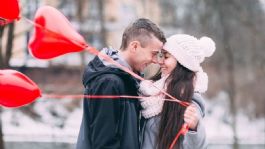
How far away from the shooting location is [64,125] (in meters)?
13.7

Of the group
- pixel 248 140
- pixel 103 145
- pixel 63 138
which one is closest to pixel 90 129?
pixel 103 145

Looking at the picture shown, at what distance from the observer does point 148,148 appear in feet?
10.5

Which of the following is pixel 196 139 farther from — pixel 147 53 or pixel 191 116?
pixel 147 53

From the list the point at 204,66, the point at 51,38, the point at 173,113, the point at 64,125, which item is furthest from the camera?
the point at 204,66

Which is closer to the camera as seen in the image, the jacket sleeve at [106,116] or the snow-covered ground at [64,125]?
the jacket sleeve at [106,116]

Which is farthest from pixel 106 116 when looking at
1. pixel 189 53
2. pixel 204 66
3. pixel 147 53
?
pixel 204 66

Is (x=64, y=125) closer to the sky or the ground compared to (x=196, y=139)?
closer to the sky

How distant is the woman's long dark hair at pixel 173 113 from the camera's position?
3168 mm

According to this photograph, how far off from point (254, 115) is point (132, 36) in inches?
578

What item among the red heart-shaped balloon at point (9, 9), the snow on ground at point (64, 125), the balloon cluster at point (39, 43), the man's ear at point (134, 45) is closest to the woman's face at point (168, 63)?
the man's ear at point (134, 45)

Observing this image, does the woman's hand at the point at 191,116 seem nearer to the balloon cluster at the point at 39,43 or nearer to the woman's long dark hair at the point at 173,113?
the woman's long dark hair at the point at 173,113

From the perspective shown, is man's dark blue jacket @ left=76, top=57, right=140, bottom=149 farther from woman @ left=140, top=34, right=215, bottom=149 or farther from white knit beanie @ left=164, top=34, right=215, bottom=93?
white knit beanie @ left=164, top=34, right=215, bottom=93

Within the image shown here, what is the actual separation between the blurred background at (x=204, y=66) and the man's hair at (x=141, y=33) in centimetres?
755

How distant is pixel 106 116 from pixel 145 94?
296mm
